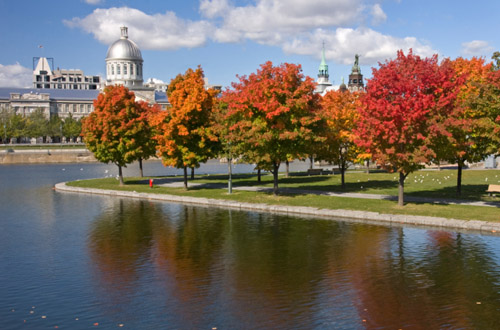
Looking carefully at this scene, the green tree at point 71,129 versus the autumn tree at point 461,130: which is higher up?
the green tree at point 71,129

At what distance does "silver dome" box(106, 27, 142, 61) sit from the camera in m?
159

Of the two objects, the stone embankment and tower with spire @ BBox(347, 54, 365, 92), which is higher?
tower with spire @ BBox(347, 54, 365, 92)

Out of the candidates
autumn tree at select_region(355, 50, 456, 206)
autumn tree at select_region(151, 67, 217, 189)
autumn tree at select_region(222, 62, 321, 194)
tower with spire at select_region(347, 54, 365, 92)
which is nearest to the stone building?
tower with spire at select_region(347, 54, 365, 92)

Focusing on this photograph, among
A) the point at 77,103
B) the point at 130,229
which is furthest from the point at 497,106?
the point at 77,103

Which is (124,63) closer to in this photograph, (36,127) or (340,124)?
(36,127)

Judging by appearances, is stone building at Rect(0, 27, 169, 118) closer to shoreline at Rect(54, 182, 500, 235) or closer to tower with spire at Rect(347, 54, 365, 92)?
tower with spire at Rect(347, 54, 365, 92)

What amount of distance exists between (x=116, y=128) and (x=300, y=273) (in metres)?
33.3

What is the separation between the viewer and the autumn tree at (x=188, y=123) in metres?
41.0

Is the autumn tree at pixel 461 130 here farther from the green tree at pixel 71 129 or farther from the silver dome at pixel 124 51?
the silver dome at pixel 124 51

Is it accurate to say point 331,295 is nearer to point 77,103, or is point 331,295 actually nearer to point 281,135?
point 281,135

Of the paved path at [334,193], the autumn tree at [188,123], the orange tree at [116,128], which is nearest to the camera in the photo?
the paved path at [334,193]

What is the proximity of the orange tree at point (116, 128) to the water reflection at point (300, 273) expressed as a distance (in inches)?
772

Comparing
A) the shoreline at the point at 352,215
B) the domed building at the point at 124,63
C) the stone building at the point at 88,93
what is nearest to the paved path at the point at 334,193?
the shoreline at the point at 352,215

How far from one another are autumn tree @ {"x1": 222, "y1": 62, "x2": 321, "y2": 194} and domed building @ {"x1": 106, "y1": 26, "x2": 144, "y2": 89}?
12955 cm
